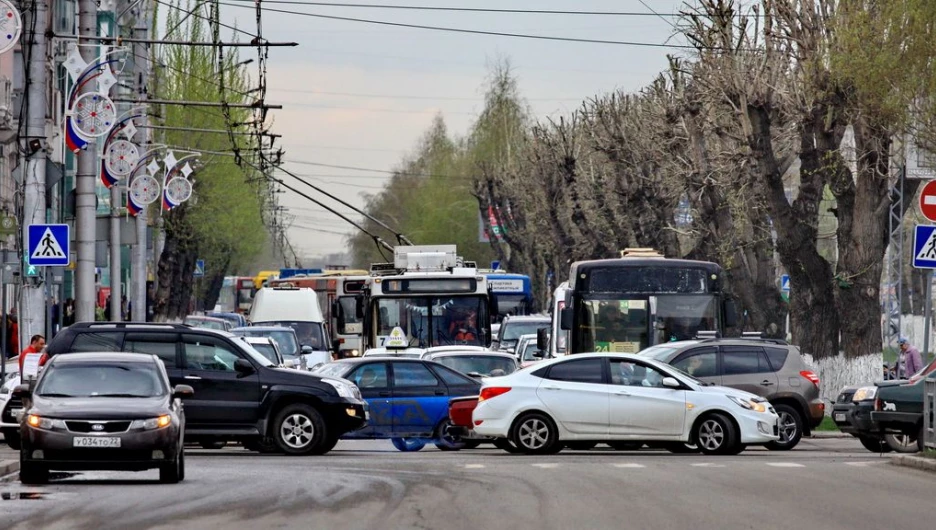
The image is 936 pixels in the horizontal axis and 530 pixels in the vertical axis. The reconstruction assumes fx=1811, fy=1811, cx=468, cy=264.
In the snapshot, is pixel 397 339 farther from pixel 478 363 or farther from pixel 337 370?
pixel 337 370

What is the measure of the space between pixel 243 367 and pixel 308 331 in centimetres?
2366

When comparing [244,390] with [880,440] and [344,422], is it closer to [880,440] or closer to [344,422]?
[344,422]

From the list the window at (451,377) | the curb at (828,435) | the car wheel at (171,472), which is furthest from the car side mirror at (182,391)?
the curb at (828,435)

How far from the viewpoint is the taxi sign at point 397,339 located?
36.5 meters

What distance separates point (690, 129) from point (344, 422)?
20.6 meters

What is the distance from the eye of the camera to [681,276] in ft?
A: 101

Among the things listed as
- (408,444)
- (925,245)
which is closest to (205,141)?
(408,444)

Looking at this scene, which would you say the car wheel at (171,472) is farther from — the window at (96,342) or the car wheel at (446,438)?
the car wheel at (446,438)

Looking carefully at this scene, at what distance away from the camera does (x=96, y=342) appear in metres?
24.2

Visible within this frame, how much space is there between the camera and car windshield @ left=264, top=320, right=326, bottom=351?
4706 cm

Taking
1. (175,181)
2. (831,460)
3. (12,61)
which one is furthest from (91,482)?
(12,61)

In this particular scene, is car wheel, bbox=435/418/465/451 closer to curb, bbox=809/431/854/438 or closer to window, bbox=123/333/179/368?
window, bbox=123/333/179/368

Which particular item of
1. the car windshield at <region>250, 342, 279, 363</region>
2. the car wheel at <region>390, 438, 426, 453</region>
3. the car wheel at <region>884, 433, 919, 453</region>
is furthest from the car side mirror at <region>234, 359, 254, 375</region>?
the car windshield at <region>250, 342, 279, 363</region>

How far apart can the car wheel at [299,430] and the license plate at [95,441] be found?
21.2ft
